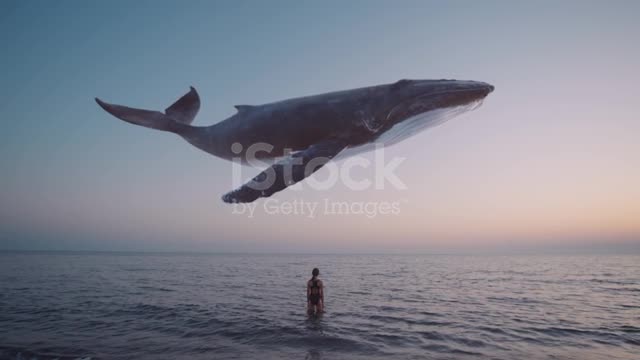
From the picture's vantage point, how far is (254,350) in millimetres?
15930

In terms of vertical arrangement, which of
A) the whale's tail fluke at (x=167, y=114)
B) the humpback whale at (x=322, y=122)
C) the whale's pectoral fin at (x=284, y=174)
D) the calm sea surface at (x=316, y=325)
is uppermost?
the whale's tail fluke at (x=167, y=114)

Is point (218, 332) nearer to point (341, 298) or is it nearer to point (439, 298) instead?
point (341, 298)

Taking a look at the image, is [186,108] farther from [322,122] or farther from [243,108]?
[322,122]

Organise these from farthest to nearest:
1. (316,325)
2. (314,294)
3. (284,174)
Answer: (314,294) < (316,325) < (284,174)

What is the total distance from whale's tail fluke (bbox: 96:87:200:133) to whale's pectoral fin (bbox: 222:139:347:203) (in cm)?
133

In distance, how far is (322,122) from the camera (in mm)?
3543

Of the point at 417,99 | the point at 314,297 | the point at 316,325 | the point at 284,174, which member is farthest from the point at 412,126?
the point at 314,297

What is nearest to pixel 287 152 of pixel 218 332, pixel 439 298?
pixel 218 332

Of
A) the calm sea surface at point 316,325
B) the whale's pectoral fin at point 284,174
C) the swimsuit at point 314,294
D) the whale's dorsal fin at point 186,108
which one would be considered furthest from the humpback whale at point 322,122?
the swimsuit at point 314,294

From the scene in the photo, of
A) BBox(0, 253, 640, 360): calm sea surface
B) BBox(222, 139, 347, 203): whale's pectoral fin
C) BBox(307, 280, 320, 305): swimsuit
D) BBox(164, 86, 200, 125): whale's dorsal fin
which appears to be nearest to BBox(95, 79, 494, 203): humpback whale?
BBox(222, 139, 347, 203): whale's pectoral fin

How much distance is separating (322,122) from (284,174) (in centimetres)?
56

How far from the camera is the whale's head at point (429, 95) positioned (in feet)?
12.2

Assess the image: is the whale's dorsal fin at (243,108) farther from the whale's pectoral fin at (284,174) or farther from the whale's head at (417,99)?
the whale's head at (417,99)

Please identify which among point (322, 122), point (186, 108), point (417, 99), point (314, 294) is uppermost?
point (186, 108)
